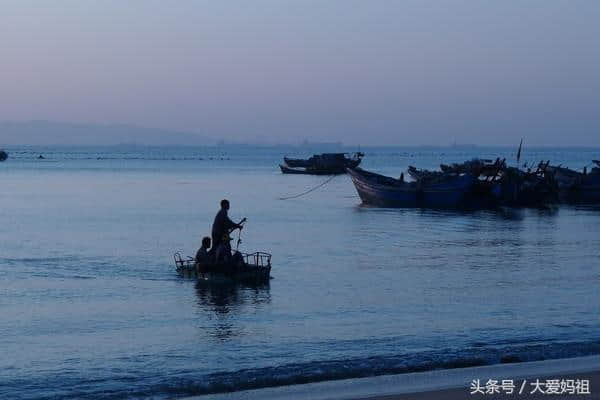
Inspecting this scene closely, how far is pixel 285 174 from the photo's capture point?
94375 mm

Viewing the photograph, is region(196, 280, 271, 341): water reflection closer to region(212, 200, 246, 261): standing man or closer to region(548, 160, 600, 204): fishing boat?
region(212, 200, 246, 261): standing man

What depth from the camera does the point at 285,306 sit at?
1628 cm

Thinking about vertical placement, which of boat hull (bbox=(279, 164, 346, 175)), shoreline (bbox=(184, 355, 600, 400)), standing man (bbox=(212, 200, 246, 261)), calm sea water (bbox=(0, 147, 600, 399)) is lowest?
boat hull (bbox=(279, 164, 346, 175))

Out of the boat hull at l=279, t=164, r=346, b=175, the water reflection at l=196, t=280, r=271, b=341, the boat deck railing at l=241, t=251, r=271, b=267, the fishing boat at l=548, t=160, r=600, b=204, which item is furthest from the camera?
the boat hull at l=279, t=164, r=346, b=175

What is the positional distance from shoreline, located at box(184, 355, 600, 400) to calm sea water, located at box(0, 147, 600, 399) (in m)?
0.59

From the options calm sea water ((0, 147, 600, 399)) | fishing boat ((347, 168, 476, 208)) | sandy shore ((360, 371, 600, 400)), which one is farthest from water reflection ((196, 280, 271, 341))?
fishing boat ((347, 168, 476, 208))

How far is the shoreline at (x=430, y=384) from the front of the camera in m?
9.08

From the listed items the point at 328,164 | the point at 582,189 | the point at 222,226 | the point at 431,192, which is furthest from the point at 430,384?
the point at 328,164

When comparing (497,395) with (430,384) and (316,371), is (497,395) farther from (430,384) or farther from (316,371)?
(316,371)

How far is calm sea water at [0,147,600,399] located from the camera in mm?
11500

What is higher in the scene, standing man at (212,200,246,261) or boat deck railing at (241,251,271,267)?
standing man at (212,200,246,261)

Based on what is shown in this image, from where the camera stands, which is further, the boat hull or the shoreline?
the boat hull

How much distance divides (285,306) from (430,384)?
6679 mm

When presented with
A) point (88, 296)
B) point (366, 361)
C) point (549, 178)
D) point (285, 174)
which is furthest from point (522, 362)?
point (285, 174)
